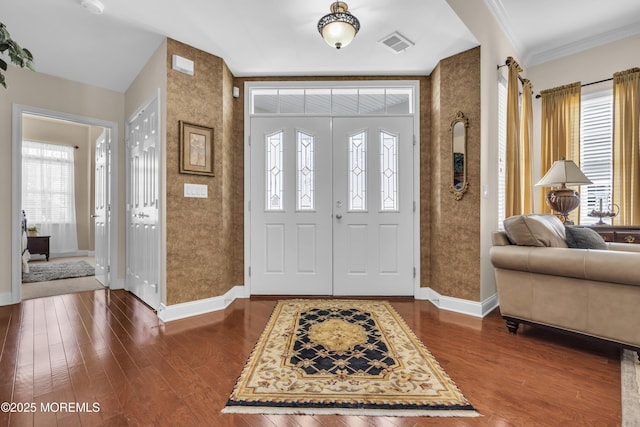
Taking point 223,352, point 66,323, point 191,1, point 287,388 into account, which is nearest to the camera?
point 287,388

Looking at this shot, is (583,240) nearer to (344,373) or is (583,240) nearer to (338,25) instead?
(344,373)

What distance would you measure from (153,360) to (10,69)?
3678mm

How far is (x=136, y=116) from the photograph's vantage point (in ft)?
11.5

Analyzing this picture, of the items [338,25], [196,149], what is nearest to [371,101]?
[338,25]

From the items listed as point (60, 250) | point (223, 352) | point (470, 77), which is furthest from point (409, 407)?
point (60, 250)

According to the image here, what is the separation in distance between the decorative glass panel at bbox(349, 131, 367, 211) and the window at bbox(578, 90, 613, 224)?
102 inches

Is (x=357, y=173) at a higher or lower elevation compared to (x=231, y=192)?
higher

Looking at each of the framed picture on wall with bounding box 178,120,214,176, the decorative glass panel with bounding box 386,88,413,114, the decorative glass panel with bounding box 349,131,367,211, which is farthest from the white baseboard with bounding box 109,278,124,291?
the decorative glass panel with bounding box 386,88,413,114

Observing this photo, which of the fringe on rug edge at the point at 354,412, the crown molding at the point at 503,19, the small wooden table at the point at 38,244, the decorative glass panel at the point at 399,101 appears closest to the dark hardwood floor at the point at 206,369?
the fringe on rug edge at the point at 354,412

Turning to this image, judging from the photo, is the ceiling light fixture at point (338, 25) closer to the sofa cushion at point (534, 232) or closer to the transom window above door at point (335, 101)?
the transom window above door at point (335, 101)

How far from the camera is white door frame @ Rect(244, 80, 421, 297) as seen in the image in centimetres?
348

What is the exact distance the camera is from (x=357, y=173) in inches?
139

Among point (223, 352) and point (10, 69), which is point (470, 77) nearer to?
point (223, 352)

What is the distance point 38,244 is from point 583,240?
26.8ft
